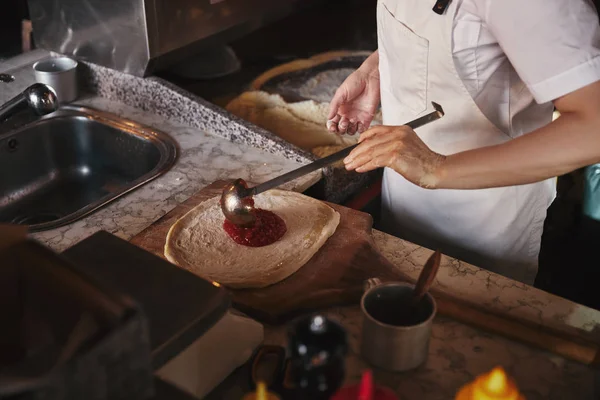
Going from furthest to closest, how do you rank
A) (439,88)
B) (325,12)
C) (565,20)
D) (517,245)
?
(325,12) < (517,245) < (439,88) < (565,20)

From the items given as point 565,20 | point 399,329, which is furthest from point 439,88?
point 399,329

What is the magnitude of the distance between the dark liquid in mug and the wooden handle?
0.14 meters

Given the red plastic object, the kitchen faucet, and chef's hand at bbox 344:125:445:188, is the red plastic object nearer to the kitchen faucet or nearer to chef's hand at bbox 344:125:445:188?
chef's hand at bbox 344:125:445:188

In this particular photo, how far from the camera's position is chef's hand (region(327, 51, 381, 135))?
65.7 inches

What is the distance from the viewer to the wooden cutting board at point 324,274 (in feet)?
3.85

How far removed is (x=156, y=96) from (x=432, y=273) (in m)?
1.22

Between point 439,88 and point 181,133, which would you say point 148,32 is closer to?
point 181,133

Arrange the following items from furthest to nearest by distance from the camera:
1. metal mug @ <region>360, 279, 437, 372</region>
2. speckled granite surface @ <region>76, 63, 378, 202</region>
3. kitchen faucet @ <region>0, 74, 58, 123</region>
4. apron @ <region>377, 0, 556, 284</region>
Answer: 1. speckled granite surface @ <region>76, 63, 378, 202</region>
2. kitchen faucet @ <region>0, 74, 58, 123</region>
3. apron @ <region>377, 0, 556, 284</region>
4. metal mug @ <region>360, 279, 437, 372</region>

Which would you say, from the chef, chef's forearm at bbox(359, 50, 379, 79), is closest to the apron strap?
the chef

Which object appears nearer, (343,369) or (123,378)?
(123,378)

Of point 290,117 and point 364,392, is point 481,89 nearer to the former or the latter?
point 290,117

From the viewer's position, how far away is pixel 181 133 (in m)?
1.85

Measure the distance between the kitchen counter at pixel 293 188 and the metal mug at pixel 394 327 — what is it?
0.03 meters

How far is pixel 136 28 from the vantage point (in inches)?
72.5
